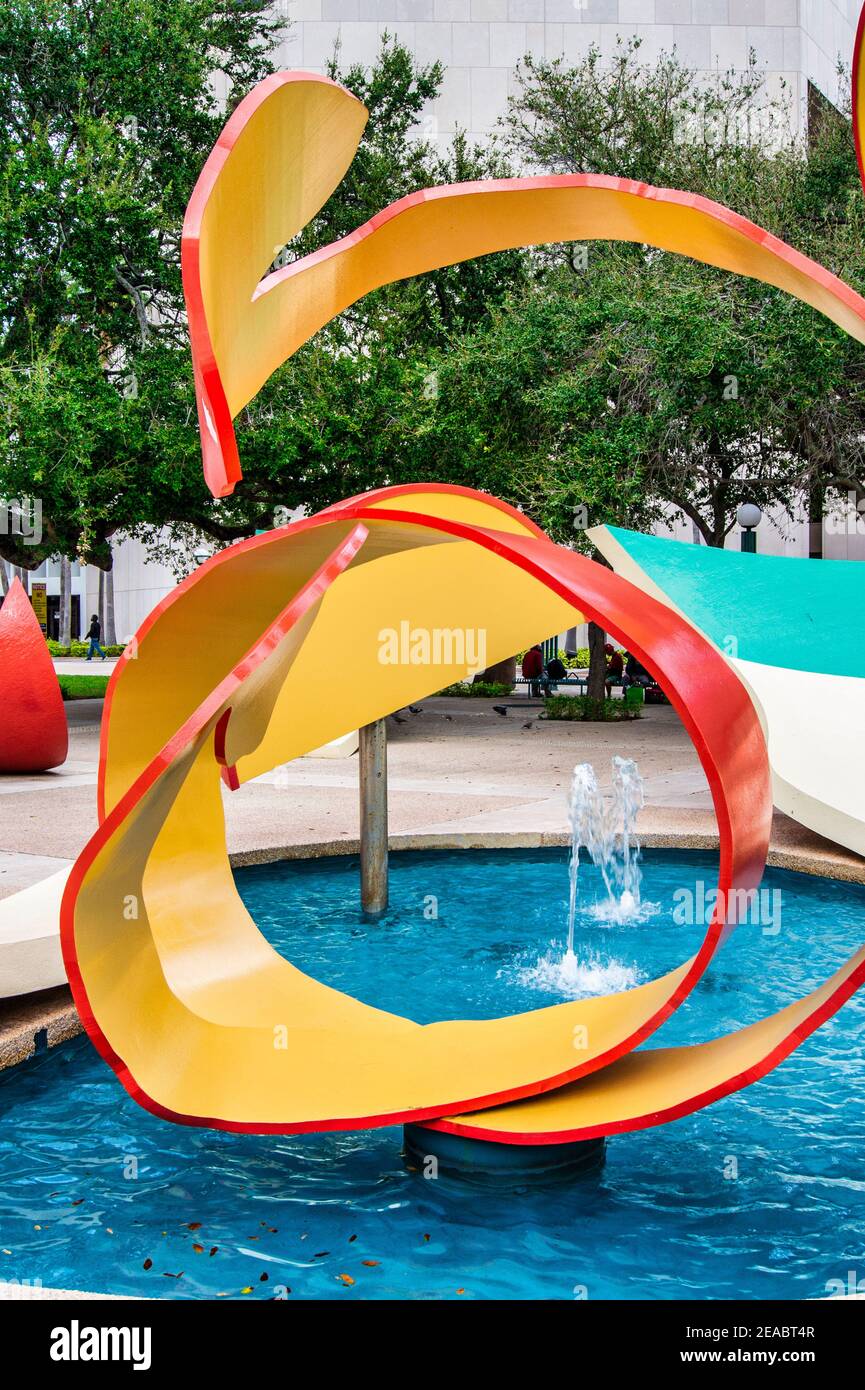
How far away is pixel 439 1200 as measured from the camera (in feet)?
15.3

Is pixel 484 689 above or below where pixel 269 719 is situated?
below

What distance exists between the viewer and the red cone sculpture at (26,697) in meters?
14.6

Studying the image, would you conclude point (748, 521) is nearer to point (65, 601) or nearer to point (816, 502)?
point (816, 502)

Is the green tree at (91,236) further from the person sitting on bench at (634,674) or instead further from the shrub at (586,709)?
the person sitting on bench at (634,674)

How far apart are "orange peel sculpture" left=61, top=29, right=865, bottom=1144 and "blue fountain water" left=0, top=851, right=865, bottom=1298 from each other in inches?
14.5

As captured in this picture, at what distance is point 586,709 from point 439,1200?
62.2ft

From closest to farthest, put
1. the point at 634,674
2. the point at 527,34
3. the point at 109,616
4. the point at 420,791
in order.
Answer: the point at 420,791 → the point at 634,674 → the point at 527,34 → the point at 109,616

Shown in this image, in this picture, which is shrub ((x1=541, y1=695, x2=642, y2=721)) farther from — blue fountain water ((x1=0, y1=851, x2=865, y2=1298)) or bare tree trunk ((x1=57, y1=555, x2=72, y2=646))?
bare tree trunk ((x1=57, y1=555, x2=72, y2=646))

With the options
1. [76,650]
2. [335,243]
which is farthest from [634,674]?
[76,650]

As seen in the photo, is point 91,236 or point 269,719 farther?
point 91,236

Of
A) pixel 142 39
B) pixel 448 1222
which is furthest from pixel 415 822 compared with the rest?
pixel 142 39

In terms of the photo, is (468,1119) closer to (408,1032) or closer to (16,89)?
(408,1032)

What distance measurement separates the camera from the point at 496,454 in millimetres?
19719

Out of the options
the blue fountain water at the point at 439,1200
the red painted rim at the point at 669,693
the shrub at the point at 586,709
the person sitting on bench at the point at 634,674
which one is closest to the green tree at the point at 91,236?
the shrub at the point at 586,709
